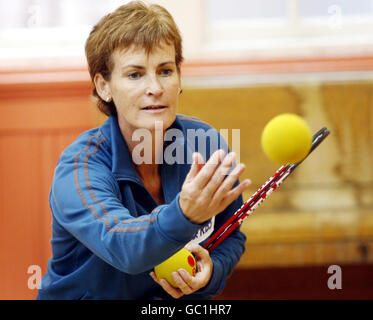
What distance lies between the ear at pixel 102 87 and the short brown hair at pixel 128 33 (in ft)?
0.04

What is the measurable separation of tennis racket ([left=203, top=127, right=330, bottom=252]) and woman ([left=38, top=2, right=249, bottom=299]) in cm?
4

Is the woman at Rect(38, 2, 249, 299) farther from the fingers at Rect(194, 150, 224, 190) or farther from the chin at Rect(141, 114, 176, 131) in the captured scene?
the fingers at Rect(194, 150, 224, 190)

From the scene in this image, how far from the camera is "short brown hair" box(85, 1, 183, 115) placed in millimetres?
1049

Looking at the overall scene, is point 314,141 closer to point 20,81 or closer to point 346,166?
point 346,166

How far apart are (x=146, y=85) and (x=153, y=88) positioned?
0.02 meters

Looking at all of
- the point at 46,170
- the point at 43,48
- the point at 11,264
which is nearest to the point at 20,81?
the point at 43,48

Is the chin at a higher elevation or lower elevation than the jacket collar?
higher

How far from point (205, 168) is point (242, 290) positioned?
4.68ft

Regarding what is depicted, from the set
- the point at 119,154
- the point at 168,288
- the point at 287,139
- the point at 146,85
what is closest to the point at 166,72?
the point at 146,85

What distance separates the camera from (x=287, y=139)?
92 cm

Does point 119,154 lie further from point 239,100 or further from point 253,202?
point 239,100

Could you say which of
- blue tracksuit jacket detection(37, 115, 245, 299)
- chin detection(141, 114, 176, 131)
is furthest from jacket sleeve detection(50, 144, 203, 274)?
chin detection(141, 114, 176, 131)

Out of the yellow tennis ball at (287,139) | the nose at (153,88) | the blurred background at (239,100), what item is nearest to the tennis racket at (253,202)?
the yellow tennis ball at (287,139)

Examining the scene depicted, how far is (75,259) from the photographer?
110 centimetres
